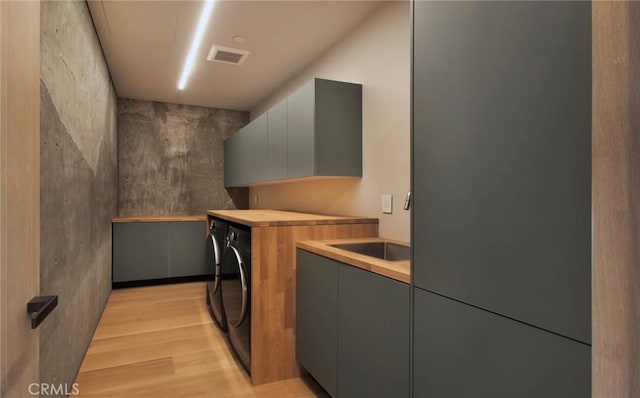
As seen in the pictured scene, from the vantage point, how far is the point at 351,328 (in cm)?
160

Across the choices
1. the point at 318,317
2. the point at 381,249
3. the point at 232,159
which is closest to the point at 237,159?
the point at 232,159

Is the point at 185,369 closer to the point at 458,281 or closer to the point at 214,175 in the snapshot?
the point at 458,281

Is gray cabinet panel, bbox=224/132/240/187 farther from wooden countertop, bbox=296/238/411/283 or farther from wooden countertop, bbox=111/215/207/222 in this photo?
wooden countertop, bbox=296/238/411/283

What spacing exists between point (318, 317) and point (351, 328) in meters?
0.31

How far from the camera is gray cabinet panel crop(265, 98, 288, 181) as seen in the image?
3018 mm

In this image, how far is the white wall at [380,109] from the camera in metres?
2.13

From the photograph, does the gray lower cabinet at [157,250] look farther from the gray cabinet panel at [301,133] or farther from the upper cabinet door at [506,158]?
the upper cabinet door at [506,158]

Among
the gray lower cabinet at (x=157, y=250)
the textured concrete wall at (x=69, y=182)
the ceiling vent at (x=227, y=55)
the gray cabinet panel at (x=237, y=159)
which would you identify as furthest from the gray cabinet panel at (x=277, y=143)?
the gray lower cabinet at (x=157, y=250)

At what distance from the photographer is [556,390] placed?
31.0 inches

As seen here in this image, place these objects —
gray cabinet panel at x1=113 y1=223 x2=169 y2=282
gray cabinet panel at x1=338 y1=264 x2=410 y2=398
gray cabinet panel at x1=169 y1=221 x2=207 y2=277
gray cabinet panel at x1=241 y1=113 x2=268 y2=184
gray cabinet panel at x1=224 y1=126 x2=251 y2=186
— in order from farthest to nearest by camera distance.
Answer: gray cabinet panel at x1=169 y1=221 x2=207 y2=277 → gray cabinet panel at x1=113 y1=223 x2=169 y2=282 → gray cabinet panel at x1=224 y1=126 x2=251 y2=186 → gray cabinet panel at x1=241 y1=113 x2=268 y2=184 → gray cabinet panel at x1=338 y1=264 x2=410 y2=398

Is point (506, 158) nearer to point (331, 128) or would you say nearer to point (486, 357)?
point (486, 357)

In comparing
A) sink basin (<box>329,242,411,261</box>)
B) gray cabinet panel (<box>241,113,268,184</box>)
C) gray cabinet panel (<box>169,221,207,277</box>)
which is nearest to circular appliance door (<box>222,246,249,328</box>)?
sink basin (<box>329,242,411,261</box>)

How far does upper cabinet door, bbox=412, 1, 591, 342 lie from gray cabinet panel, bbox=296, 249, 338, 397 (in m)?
0.66

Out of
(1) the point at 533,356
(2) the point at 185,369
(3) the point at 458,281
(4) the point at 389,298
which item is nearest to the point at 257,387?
(2) the point at 185,369
